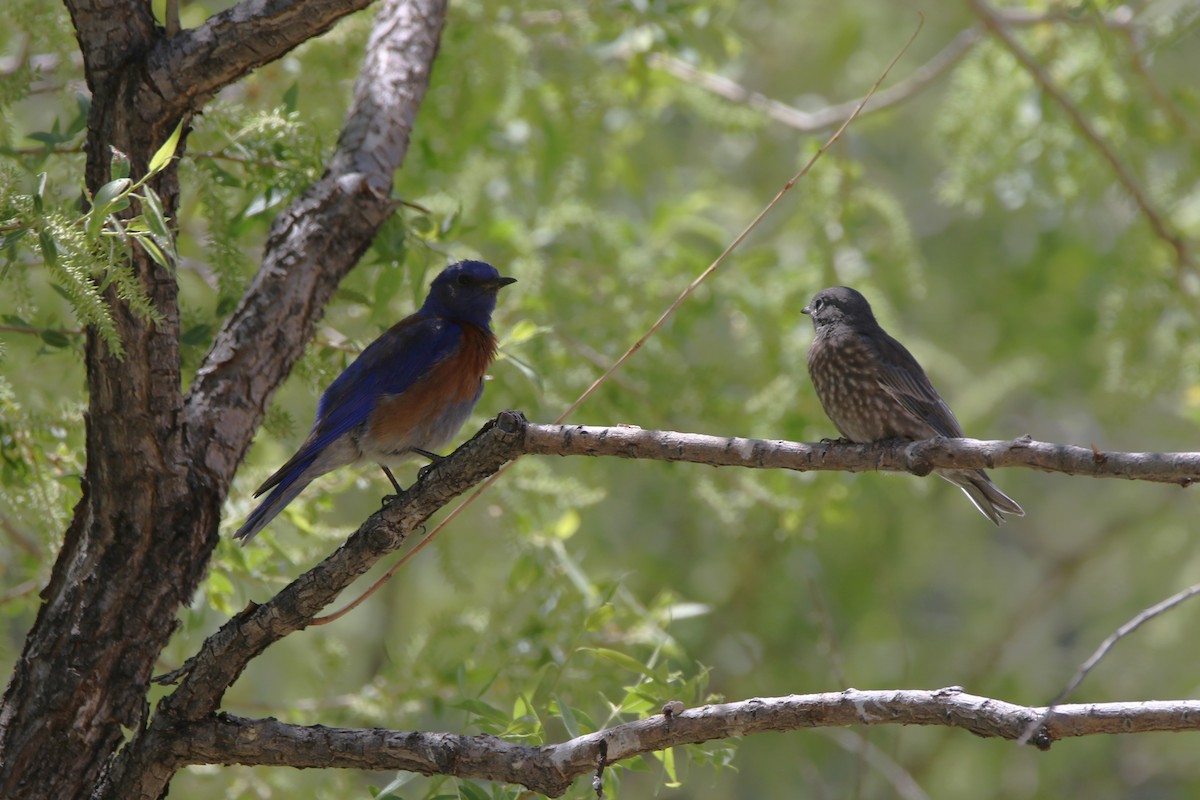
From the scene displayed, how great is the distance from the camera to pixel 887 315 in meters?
5.80

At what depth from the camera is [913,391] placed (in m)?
4.50

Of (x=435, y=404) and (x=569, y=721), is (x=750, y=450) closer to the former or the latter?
(x=569, y=721)

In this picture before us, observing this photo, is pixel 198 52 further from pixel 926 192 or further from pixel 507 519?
pixel 926 192

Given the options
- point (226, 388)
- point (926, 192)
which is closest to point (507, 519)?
point (226, 388)

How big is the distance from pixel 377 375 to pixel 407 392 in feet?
0.42

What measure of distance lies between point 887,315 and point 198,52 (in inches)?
148

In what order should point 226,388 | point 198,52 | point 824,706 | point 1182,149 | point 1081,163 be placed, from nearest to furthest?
1. point 824,706
2. point 198,52
3. point 226,388
4. point 1081,163
5. point 1182,149

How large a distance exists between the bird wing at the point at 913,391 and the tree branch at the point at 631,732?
6.07 feet

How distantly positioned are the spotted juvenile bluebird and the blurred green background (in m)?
0.81

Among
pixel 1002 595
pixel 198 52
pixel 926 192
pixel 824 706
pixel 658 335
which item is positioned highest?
pixel 926 192

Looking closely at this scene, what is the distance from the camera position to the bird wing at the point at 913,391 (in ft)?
14.7

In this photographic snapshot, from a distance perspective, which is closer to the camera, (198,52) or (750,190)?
(198,52)

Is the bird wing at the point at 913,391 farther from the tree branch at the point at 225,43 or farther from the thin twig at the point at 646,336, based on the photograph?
the tree branch at the point at 225,43

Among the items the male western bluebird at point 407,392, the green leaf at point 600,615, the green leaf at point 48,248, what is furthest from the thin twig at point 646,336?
the green leaf at point 48,248
